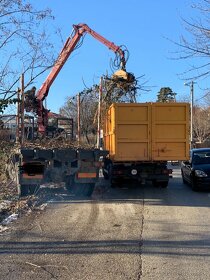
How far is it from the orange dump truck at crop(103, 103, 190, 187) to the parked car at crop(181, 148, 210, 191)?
923mm

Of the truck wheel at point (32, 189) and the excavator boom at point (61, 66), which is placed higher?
the excavator boom at point (61, 66)

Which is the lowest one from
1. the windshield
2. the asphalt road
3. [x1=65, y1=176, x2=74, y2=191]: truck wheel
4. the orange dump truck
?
the asphalt road

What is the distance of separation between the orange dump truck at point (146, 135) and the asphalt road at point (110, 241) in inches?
79.6

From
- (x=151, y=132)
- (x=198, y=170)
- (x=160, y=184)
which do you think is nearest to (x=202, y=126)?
(x=160, y=184)

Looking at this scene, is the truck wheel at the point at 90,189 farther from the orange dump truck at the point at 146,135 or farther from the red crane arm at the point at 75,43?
the red crane arm at the point at 75,43

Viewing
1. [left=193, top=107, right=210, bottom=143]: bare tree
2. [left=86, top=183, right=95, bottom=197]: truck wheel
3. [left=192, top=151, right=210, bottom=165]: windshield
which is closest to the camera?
[left=86, top=183, right=95, bottom=197]: truck wheel

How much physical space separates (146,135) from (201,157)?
2.98 m

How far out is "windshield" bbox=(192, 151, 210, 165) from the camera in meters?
15.9

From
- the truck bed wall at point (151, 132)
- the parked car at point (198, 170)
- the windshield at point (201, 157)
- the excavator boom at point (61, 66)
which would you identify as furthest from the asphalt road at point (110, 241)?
the excavator boom at point (61, 66)

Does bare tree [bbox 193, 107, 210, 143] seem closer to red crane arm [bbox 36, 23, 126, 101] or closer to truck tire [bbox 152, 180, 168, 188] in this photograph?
red crane arm [bbox 36, 23, 126, 101]

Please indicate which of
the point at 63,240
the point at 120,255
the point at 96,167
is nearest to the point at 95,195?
the point at 96,167

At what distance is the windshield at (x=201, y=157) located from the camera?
15922mm

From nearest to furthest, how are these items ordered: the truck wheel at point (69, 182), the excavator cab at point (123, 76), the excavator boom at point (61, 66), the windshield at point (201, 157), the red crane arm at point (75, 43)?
the truck wheel at point (69, 182) < the windshield at point (201, 157) < the excavator cab at point (123, 76) < the excavator boom at point (61, 66) < the red crane arm at point (75, 43)

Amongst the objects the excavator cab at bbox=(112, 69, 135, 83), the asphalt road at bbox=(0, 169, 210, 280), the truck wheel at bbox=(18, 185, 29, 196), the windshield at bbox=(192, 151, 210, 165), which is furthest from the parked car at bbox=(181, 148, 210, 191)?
the truck wheel at bbox=(18, 185, 29, 196)
